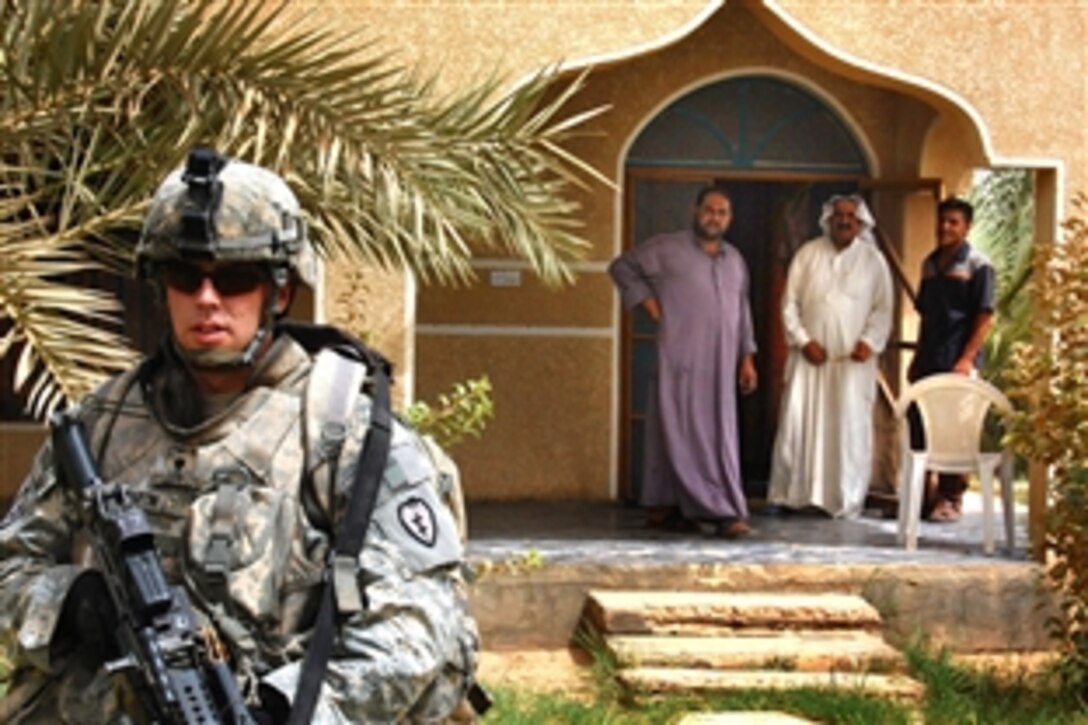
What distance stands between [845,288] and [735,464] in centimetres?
121

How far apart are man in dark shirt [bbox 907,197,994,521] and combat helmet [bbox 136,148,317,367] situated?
6978mm

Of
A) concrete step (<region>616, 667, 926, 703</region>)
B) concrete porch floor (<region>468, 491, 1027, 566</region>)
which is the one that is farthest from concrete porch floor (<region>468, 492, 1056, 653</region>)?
concrete step (<region>616, 667, 926, 703</region>)

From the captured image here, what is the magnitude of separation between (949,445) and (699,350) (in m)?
1.28

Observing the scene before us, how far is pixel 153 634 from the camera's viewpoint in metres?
2.58

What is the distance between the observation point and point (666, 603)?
7.87 meters

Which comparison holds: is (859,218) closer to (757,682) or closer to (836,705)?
(757,682)

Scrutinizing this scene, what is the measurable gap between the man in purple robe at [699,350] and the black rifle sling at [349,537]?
252 inches

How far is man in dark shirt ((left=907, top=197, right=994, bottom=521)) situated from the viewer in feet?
31.2

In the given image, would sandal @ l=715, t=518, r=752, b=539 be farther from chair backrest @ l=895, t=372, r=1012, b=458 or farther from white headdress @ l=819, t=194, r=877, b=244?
white headdress @ l=819, t=194, r=877, b=244

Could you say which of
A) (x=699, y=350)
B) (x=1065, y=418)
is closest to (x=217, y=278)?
(x=1065, y=418)

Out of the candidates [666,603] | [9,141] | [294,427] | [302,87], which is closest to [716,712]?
[666,603]

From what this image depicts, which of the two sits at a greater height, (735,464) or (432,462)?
(432,462)

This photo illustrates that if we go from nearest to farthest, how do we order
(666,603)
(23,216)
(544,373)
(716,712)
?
(716,712) → (666,603) → (23,216) → (544,373)

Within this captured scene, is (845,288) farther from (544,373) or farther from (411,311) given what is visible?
(411,311)
